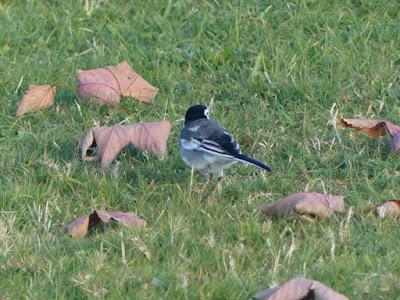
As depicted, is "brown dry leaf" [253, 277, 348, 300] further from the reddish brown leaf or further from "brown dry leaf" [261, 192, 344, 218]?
the reddish brown leaf

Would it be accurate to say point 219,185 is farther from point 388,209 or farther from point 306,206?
point 388,209

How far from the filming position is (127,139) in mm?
6676

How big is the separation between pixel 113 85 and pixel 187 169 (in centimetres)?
107

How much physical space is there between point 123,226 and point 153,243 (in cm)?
26

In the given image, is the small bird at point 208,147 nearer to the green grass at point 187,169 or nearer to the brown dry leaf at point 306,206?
the green grass at point 187,169

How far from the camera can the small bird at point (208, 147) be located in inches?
249

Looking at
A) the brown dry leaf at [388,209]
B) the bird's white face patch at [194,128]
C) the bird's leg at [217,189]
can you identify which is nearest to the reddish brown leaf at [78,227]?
the bird's leg at [217,189]

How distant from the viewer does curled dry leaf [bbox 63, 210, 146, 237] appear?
5.80 metres

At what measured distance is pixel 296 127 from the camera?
23.7 feet

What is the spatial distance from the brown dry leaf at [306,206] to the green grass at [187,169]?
0.25 ft

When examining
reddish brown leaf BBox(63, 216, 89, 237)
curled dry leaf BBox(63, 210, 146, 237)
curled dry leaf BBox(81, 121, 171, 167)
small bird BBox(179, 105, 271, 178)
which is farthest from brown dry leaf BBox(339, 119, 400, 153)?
reddish brown leaf BBox(63, 216, 89, 237)

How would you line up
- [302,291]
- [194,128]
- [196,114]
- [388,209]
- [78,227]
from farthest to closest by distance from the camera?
[196,114]
[194,128]
[388,209]
[78,227]
[302,291]

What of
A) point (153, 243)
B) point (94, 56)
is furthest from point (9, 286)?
point (94, 56)

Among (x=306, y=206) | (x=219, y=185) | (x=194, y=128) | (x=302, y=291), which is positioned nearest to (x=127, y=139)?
(x=194, y=128)
